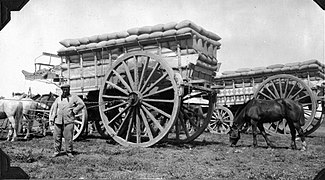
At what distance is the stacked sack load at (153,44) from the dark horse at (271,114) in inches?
61.1

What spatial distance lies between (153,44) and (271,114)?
12.2 ft

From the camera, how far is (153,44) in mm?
8359

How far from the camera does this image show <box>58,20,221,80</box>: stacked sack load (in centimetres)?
793

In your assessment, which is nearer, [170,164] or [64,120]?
[170,164]

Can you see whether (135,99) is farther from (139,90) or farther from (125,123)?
(125,123)

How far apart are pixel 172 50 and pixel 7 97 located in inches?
214

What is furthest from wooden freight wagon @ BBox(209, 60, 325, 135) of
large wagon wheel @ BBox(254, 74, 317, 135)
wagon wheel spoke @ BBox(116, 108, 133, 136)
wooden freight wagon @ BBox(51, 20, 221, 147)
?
wagon wheel spoke @ BBox(116, 108, 133, 136)

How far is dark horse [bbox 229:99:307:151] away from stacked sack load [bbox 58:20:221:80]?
155 centimetres

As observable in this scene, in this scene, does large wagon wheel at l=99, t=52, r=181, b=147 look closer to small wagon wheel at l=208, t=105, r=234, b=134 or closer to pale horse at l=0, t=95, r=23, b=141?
pale horse at l=0, t=95, r=23, b=141

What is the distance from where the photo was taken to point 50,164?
608 cm

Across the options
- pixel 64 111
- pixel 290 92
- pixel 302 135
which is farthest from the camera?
pixel 290 92

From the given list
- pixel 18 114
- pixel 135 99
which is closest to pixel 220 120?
pixel 135 99

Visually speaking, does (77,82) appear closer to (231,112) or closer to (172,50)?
(172,50)

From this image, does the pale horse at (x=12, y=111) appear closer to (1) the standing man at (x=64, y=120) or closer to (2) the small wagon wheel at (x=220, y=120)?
(1) the standing man at (x=64, y=120)
